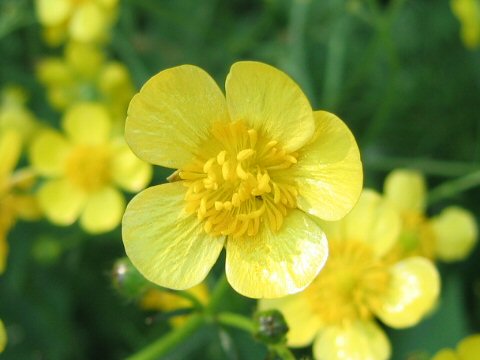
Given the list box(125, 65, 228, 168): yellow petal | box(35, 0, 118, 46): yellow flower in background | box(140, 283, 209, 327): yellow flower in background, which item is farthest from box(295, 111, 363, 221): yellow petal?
box(35, 0, 118, 46): yellow flower in background

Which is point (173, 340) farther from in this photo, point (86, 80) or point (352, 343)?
point (86, 80)

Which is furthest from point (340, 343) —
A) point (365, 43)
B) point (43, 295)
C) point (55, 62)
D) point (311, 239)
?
point (55, 62)

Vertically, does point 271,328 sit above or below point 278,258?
below

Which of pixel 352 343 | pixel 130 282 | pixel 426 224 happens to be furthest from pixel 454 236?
pixel 130 282

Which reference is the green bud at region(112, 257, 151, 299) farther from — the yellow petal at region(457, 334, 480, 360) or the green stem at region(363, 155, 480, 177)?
the green stem at region(363, 155, 480, 177)

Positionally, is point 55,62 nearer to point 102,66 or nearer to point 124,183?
point 102,66

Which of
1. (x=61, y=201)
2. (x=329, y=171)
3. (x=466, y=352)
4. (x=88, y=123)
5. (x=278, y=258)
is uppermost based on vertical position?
(x=329, y=171)

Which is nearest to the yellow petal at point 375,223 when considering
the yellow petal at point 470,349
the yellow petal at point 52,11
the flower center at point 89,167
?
the yellow petal at point 470,349
